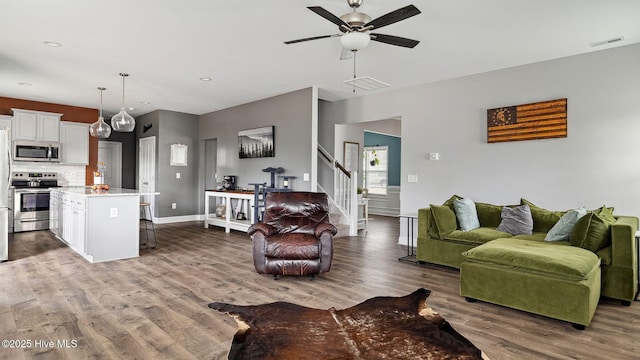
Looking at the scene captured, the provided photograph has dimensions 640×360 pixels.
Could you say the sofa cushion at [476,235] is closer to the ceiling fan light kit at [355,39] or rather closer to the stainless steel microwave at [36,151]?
the ceiling fan light kit at [355,39]

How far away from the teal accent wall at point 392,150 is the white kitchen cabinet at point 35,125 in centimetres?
776

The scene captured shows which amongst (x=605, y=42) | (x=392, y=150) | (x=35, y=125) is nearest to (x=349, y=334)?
(x=605, y=42)

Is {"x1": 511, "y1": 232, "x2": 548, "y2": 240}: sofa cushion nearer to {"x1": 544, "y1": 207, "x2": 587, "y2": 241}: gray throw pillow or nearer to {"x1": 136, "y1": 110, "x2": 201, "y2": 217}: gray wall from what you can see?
{"x1": 544, "y1": 207, "x2": 587, "y2": 241}: gray throw pillow

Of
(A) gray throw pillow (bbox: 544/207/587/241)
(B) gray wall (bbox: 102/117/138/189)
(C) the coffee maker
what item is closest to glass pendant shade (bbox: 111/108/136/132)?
(C) the coffee maker

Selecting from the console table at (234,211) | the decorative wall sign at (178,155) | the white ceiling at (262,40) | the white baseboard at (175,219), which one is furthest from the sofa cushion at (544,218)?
the decorative wall sign at (178,155)

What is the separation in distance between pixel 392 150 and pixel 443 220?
21.0ft

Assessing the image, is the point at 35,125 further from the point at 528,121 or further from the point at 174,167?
the point at 528,121

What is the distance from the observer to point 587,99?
4.34m

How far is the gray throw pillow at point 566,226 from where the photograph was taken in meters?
→ 3.71

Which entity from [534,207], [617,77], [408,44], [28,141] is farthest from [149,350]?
[28,141]

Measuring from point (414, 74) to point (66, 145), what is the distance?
7103mm

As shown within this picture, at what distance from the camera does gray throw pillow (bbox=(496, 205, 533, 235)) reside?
14.0ft

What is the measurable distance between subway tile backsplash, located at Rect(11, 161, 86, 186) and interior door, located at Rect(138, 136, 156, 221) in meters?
1.32

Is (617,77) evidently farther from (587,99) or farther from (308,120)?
(308,120)
